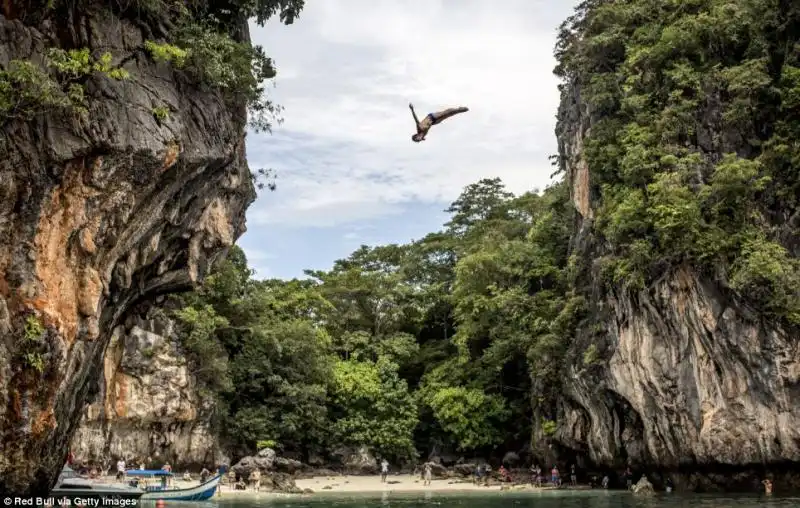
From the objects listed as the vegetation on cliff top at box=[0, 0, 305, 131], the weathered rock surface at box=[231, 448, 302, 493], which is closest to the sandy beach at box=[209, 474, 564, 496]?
the weathered rock surface at box=[231, 448, 302, 493]

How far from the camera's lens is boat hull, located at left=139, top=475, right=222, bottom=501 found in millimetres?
21375

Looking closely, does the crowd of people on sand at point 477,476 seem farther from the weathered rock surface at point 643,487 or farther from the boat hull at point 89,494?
the boat hull at point 89,494

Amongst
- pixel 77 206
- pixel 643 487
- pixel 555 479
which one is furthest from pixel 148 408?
pixel 643 487

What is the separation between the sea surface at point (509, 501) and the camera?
19406mm

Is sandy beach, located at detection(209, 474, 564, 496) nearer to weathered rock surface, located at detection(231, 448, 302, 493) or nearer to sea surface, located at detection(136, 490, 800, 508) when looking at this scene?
weathered rock surface, located at detection(231, 448, 302, 493)

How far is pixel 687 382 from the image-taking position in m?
22.1

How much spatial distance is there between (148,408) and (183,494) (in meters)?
7.32

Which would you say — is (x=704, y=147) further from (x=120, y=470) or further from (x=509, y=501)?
(x=120, y=470)

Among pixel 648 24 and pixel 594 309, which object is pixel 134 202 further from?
pixel 648 24

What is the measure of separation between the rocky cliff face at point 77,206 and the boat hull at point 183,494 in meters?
5.58

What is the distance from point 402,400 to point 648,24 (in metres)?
20.8

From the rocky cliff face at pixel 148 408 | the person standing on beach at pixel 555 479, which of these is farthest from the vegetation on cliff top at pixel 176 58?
the person standing on beach at pixel 555 479

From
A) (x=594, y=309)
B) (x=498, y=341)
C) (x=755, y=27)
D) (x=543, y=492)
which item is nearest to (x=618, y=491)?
(x=543, y=492)

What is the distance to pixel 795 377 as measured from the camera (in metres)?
20.0
